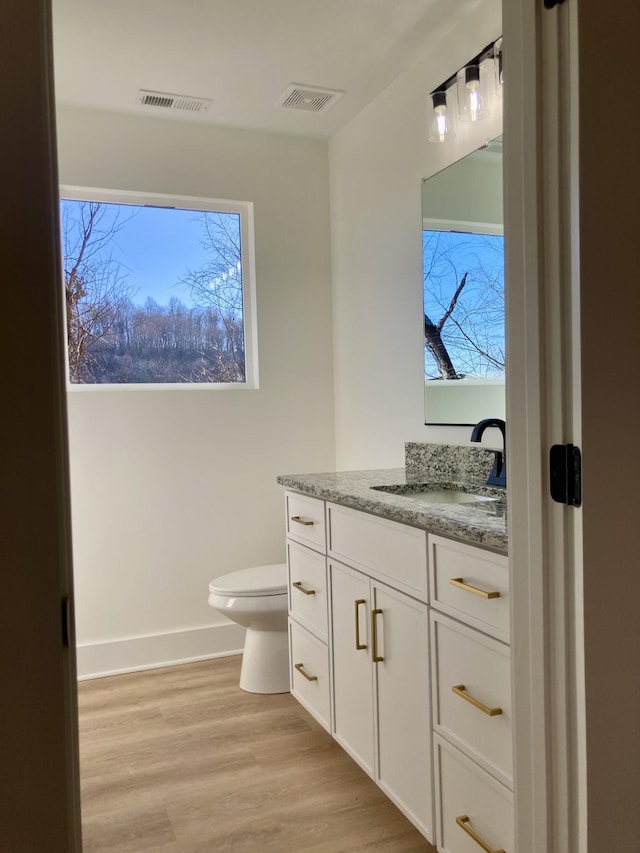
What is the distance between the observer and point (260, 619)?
2.85 m

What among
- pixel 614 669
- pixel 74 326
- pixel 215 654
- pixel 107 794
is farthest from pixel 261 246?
pixel 614 669

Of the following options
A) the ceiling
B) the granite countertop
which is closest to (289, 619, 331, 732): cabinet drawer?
the granite countertop

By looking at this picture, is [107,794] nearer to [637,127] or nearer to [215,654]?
[215,654]

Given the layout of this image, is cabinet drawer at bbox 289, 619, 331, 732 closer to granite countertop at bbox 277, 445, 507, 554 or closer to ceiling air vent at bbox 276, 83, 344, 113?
granite countertop at bbox 277, 445, 507, 554

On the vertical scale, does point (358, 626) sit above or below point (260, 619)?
above

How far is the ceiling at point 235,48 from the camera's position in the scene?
2318 millimetres

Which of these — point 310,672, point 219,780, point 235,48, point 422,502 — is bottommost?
point 219,780

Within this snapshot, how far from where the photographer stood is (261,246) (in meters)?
3.43

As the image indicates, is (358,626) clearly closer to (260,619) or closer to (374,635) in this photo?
(374,635)

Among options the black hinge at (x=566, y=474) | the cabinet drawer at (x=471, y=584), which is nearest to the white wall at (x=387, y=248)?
the cabinet drawer at (x=471, y=584)

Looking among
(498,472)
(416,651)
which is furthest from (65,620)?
(498,472)

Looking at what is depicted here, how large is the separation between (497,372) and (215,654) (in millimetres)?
1968

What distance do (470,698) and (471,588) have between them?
0.24 meters

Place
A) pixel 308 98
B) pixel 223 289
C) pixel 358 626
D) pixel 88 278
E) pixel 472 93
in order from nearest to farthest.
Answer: pixel 358 626 → pixel 472 93 → pixel 308 98 → pixel 88 278 → pixel 223 289
